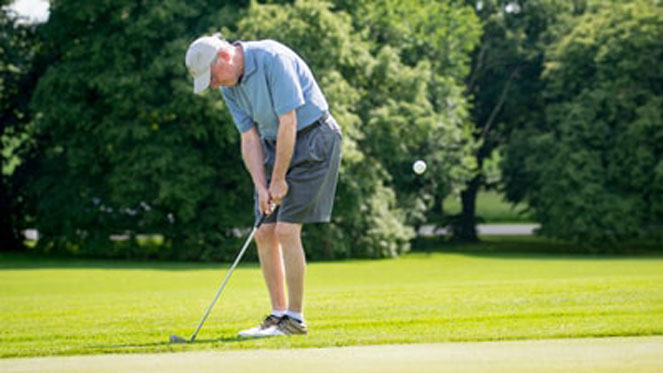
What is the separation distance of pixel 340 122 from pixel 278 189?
16584mm

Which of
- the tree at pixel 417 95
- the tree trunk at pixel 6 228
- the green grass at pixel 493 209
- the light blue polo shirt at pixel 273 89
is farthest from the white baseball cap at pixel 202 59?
the green grass at pixel 493 209

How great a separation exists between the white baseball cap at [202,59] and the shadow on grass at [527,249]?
2094cm

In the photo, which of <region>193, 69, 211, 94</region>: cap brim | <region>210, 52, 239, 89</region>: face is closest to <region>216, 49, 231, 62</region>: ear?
<region>210, 52, 239, 89</region>: face

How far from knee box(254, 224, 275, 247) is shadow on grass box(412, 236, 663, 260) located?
20255mm

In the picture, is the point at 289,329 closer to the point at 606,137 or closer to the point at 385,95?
the point at 385,95

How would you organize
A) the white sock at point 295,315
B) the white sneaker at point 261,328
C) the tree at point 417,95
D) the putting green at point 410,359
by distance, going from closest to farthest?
the putting green at point 410,359
the white sneaker at point 261,328
the white sock at point 295,315
the tree at point 417,95

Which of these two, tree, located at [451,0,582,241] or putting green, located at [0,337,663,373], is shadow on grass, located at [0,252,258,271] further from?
putting green, located at [0,337,663,373]

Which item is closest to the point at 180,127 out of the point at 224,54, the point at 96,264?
the point at 96,264

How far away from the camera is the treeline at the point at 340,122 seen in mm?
23859

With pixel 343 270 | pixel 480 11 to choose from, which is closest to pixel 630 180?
pixel 480 11

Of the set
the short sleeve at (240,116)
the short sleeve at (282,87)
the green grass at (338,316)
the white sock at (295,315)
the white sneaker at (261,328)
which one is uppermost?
the short sleeve at (282,87)

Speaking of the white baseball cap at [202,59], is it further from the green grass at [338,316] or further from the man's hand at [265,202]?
the green grass at [338,316]

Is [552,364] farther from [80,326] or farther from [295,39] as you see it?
[295,39]

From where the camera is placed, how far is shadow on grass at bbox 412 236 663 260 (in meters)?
28.2
